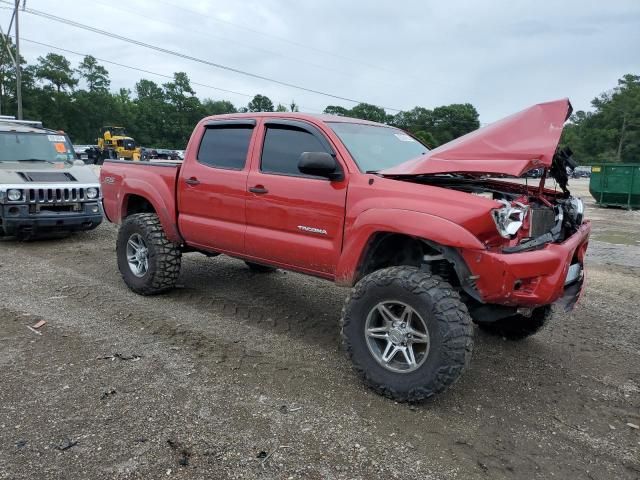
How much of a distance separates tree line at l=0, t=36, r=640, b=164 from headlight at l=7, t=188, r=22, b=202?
57.4 metres

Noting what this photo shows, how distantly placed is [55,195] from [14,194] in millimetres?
593

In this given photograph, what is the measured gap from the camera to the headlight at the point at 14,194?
7941mm

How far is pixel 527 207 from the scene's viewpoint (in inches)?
135

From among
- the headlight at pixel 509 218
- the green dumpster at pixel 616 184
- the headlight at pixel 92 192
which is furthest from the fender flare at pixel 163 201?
the green dumpster at pixel 616 184

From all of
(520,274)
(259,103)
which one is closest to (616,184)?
(520,274)

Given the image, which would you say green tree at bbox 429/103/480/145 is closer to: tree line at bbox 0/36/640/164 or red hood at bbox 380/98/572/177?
tree line at bbox 0/36/640/164

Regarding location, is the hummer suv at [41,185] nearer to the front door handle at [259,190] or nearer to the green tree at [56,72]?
the front door handle at [259,190]

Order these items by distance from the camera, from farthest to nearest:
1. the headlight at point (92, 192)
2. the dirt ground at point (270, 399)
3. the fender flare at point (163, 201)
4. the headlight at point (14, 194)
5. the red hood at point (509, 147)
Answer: the headlight at point (92, 192) → the headlight at point (14, 194) → the fender flare at point (163, 201) → the red hood at point (509, 147) → the dirt ground at point (270, 399)

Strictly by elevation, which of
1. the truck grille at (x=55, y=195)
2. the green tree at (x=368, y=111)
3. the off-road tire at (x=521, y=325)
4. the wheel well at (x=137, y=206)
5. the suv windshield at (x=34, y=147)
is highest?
the green tree at (x=368, y=111)

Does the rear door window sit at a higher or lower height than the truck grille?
higher

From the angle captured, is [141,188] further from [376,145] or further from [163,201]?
[376,145]

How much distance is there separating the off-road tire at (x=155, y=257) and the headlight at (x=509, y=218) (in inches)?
139

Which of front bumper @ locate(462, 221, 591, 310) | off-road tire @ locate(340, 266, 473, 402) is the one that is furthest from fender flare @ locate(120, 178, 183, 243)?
front bumper @ locate(462, 221, 591, 310)

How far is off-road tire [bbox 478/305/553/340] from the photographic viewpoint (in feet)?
14.6
